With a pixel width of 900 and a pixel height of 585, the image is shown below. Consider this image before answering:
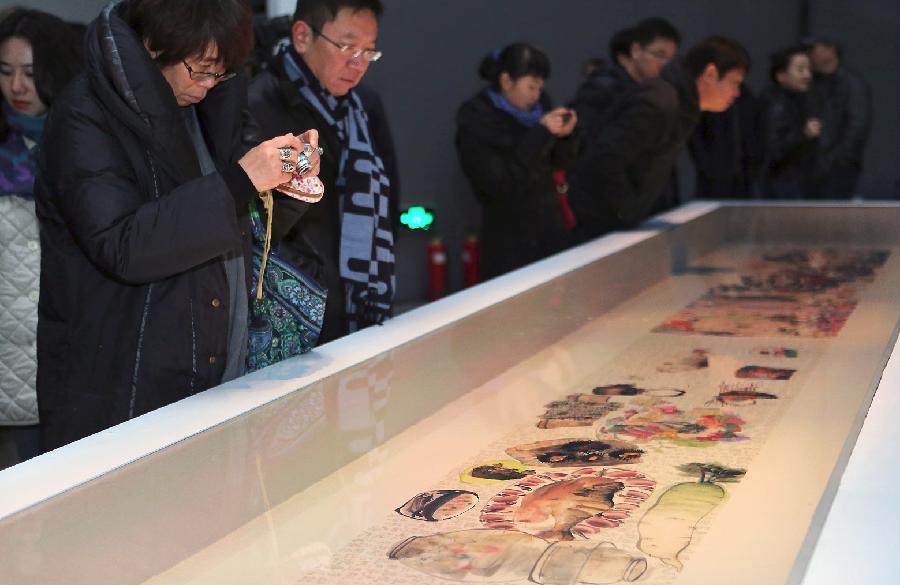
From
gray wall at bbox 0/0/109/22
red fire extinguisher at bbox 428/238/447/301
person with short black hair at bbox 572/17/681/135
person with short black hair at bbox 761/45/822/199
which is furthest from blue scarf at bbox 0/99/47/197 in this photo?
person with short black hair at bbox 761/45/822/199

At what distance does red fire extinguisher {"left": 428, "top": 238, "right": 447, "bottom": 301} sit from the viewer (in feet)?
20.7

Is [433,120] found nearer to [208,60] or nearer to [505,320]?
[505,320]

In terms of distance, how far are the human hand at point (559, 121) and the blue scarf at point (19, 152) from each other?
1.81 m

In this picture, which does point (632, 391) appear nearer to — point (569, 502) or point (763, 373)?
Result: point (763, 373)

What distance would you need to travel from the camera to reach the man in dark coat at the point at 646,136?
3.89 m

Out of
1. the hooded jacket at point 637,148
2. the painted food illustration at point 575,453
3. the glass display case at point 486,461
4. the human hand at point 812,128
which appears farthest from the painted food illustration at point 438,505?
the human hand at point 812,128

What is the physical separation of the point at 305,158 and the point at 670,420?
0.70 meters

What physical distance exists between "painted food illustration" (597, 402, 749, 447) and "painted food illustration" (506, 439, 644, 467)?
0.18 feet

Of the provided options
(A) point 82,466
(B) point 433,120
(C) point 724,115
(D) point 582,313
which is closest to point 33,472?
(A) point 82,466

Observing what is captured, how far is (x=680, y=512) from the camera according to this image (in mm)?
1473

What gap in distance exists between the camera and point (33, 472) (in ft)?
4.47

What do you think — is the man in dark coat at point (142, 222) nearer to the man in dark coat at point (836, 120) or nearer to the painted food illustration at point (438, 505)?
the painted food illustration at point (438, 505)

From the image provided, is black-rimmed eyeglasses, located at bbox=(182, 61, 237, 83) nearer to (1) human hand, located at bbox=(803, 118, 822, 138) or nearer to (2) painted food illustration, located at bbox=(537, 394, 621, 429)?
(2) painted food illustration, located at bbox=(537, 394, 621, 429)

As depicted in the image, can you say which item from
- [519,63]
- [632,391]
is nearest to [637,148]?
[519,63]
